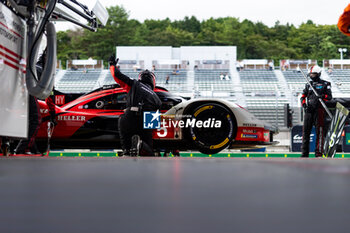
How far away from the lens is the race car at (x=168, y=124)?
6906 mm

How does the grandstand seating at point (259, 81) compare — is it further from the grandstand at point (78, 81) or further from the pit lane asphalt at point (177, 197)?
the pit lane asphalt at point (177, 197)

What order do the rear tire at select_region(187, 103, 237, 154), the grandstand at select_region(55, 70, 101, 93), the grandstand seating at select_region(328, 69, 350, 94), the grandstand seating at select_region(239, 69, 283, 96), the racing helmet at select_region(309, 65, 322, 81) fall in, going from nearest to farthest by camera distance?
1. the rear tire at select_region(187, 103, 237, 154)
2. the racing helmet at select_region(309, 65, 322, 81)
3. the grandstand at select_region(55, 70, 101, 93)
4. the grandstand seating at select_region(239, 69, 283, 96)
5. the grandstand seating at select_region(328, 69, 350, 94)

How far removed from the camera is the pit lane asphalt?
1299 mm

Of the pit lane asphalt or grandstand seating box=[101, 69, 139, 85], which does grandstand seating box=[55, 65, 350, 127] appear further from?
the pit lane asphalt

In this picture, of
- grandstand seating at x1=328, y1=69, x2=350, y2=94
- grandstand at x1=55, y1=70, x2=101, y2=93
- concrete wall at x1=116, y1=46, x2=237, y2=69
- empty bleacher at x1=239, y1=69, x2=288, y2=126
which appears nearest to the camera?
empty bleacher at x1=239, y1=69, x2=288, y2=126

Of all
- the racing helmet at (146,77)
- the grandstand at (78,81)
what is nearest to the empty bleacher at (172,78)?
the grandstand at (78,81)

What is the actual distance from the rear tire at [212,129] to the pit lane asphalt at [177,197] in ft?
13.6

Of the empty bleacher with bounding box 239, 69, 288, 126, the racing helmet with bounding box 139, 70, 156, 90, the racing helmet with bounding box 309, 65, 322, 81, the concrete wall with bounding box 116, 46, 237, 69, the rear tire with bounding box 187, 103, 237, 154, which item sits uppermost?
the concrete wall with bounding box 116, 46, 237, 69

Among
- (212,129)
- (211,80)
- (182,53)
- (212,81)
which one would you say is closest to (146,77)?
(212,129)

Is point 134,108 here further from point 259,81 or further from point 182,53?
point 182,53

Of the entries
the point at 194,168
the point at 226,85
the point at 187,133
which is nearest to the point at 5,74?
the point at 194,168

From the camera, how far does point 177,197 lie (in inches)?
66.2

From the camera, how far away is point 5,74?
3100 millimetres

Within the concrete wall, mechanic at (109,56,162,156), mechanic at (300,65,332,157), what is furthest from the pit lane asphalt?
the concrete wall
